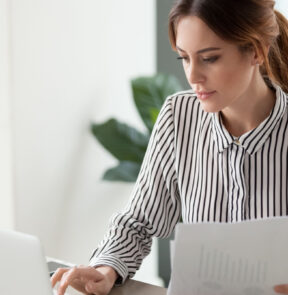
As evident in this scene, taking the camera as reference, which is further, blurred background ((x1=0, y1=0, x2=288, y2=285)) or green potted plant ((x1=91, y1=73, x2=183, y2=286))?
green potted plant ((x1=91, y1=73, x2=183, y2=286))

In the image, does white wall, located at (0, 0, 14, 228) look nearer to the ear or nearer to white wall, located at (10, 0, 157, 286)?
white wall, located at (10, 0, 157, 286)

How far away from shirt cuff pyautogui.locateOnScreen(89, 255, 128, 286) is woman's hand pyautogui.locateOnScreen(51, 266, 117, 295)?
3 cm

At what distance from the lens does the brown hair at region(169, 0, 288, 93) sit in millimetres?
1420

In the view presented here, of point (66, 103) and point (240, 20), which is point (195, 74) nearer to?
point (240, 20)

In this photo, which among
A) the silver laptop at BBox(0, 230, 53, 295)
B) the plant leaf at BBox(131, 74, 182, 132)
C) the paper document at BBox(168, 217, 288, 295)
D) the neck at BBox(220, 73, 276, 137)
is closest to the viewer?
the silver laptop at BBox(0, 230, 53, 295)

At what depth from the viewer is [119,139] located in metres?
3.14

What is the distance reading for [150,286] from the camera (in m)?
1.49

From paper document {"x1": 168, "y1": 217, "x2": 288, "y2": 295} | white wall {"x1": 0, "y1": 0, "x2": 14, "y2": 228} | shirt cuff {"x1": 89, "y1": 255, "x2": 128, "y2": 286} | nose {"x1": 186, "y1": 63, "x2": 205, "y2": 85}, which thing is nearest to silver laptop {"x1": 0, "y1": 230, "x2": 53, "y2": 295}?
paper document {"x1": 168, "y1": 217, "x2": 288, "y2": 295}

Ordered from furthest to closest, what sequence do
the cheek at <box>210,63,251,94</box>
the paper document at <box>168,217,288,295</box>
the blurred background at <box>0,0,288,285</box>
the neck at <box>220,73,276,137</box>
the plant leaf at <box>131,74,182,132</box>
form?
the plant leaf at <box>131,74,182,132</box> < the blurred background at <box>0,0,288,285</box> < the neck at <box>220,73,276,137</box> < the cheek at <box>210,63,251,94</box> < the paper document at <box>168,217,288,295</box>

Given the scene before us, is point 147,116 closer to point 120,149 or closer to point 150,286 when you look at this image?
point 120,149

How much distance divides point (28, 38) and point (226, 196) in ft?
4.92

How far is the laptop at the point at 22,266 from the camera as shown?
991 mm

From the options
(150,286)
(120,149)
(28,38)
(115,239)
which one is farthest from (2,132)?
(150,286)

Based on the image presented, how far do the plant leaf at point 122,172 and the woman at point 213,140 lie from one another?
141 cm
